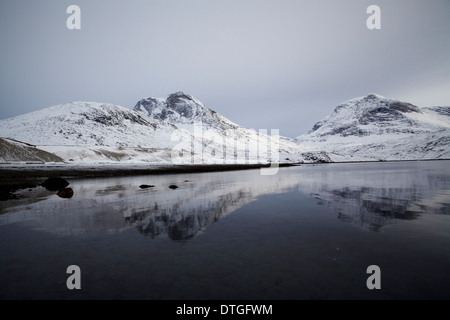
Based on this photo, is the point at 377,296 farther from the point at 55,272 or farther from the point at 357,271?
the point at 55,272

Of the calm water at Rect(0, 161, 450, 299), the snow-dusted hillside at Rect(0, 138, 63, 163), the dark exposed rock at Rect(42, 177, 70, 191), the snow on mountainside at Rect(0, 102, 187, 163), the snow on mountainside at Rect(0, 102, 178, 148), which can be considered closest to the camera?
the calm water at Rect(0, 161, 450, 299)

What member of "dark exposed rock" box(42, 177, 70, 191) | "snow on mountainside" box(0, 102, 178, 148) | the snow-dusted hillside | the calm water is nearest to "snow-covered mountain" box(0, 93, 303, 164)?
"snow on mountainside" box(0, 102, 178, 148)

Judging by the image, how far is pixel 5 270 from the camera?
22.7 feet

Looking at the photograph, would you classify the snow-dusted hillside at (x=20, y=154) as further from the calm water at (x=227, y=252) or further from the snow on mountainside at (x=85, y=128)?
the calm water at (x=227, y=252)

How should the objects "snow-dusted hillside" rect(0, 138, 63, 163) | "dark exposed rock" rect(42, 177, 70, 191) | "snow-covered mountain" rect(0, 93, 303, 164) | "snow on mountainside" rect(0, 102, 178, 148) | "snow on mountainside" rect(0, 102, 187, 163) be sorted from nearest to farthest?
"dark exposed rock" rect(42, 177, 70, 191) → "snow-dusted hillside" rect(0, 138, 63, 163) → "snow on mountainside" rect(0, 102, 187, 163) → "snow-covered mountain" rect(0, 93, 303, 164) → "snow on mountainside" rect(0, 102, 178, 148)

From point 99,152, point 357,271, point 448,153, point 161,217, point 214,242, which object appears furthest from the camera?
point 448,153

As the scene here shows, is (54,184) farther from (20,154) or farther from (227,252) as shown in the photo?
(20,154)

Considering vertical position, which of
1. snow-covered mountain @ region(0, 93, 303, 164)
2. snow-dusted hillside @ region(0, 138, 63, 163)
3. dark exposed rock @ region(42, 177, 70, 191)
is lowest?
dark exposed rock @ region(42, 177, 70, 191)

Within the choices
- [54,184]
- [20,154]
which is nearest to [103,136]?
[20,154]

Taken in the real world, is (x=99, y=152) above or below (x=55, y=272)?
above

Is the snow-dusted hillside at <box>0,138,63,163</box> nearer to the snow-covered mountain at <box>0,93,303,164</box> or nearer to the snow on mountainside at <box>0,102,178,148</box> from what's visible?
the snow-covered mountain at <box>0,93,303,164</box>

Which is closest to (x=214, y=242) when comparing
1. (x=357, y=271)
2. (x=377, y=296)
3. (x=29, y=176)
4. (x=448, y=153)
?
(x=357, y=271)
